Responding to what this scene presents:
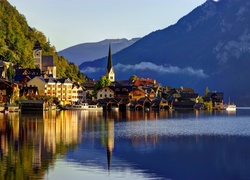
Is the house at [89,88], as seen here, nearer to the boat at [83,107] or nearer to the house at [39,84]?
the boat at [83,107]

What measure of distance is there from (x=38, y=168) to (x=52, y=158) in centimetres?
442

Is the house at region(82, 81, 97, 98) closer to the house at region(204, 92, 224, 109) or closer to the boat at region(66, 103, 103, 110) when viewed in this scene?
the boat at region(66, 103, 103, 110)

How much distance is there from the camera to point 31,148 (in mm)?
43531

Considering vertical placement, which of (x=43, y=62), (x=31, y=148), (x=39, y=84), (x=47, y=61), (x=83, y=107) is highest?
(x=47, y=61)

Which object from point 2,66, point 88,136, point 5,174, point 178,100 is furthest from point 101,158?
point 178,100

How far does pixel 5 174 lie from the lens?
3244 cm

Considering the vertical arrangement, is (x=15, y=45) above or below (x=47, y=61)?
above

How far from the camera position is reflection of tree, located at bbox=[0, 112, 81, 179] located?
111 ft

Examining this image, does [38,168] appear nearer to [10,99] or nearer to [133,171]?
[133,171]

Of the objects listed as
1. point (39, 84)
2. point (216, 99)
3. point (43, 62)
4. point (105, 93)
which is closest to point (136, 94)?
point (105, 93)

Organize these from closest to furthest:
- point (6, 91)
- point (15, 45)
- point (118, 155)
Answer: point (118, 155) < point (6, 91) < point (15, 45)

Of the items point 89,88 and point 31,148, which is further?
point 89,88

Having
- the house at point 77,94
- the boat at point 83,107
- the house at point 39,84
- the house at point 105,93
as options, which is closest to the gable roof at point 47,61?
the house at point 77,94

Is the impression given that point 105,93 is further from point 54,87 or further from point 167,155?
point 167,155
